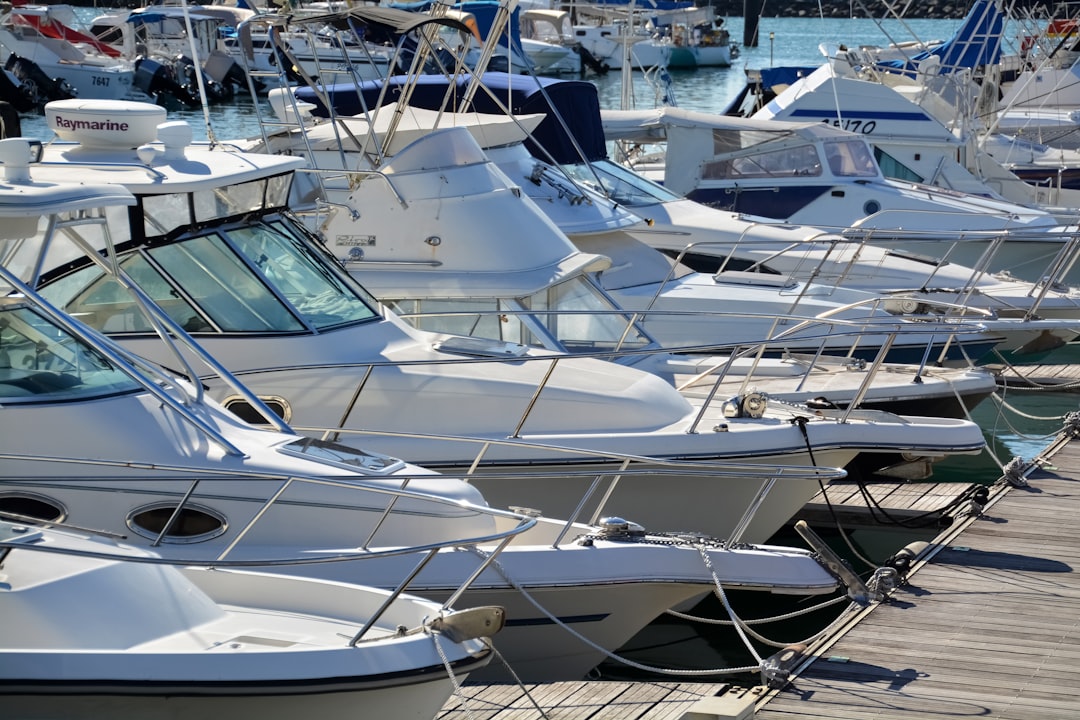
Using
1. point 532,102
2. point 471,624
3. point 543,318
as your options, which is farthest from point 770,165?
point 471,624

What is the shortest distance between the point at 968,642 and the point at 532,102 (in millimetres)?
7327

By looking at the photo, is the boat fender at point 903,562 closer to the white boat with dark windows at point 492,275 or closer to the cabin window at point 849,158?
the white boat with dark windows at point 492,275

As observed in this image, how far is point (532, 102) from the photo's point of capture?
41.3ft

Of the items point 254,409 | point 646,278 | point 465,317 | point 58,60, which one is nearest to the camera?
point 254,409

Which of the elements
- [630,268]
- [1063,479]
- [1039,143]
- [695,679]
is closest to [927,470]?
[1063,479]

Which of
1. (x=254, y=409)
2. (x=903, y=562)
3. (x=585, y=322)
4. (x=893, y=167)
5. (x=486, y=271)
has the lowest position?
(x=903, y=562)

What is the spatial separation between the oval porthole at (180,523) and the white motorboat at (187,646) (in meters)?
0.45

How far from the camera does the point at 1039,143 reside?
21.9m

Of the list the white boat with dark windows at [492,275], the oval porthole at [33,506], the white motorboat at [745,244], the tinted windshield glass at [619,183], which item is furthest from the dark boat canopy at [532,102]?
the oval porthole at [33,506]

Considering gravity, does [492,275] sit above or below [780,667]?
above

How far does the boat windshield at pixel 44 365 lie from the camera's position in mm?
5637

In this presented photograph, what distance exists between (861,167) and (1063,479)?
608 centimetres

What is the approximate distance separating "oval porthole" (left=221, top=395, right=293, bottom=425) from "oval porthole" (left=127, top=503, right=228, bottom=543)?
943mm

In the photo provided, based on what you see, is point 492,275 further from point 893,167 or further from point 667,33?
point 667,33
